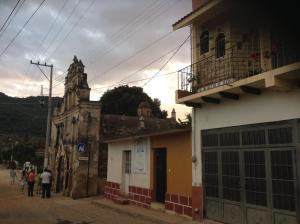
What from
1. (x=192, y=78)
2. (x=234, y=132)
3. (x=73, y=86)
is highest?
(x=73, y=86)

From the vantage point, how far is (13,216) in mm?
14055

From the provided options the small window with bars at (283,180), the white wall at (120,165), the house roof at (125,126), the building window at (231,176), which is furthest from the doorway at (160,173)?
the house roof at (125,126)

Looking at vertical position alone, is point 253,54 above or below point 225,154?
above

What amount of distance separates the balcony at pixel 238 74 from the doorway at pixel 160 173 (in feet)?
11.0

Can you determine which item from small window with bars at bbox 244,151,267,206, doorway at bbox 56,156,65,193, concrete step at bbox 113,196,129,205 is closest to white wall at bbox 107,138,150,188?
concrete step at bbox 113,196,129,205

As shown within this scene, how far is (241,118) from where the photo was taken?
33.2 feet

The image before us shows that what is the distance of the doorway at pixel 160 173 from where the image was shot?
46.5 ft

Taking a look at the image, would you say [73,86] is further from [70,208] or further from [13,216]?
[13,216]

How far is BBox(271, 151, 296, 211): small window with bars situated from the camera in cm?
851

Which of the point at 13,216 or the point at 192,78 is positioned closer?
the point at 192,78

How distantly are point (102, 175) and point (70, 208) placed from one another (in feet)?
17.5

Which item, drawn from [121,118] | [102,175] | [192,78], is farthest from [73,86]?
[192,78]

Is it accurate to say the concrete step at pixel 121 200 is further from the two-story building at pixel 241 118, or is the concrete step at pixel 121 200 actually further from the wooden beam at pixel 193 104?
the wooden beam at pixel 193 104

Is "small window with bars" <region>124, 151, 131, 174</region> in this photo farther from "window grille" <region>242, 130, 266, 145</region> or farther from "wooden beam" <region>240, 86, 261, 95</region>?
"wooden beam" <region>240, 86, 261, 95</region>
